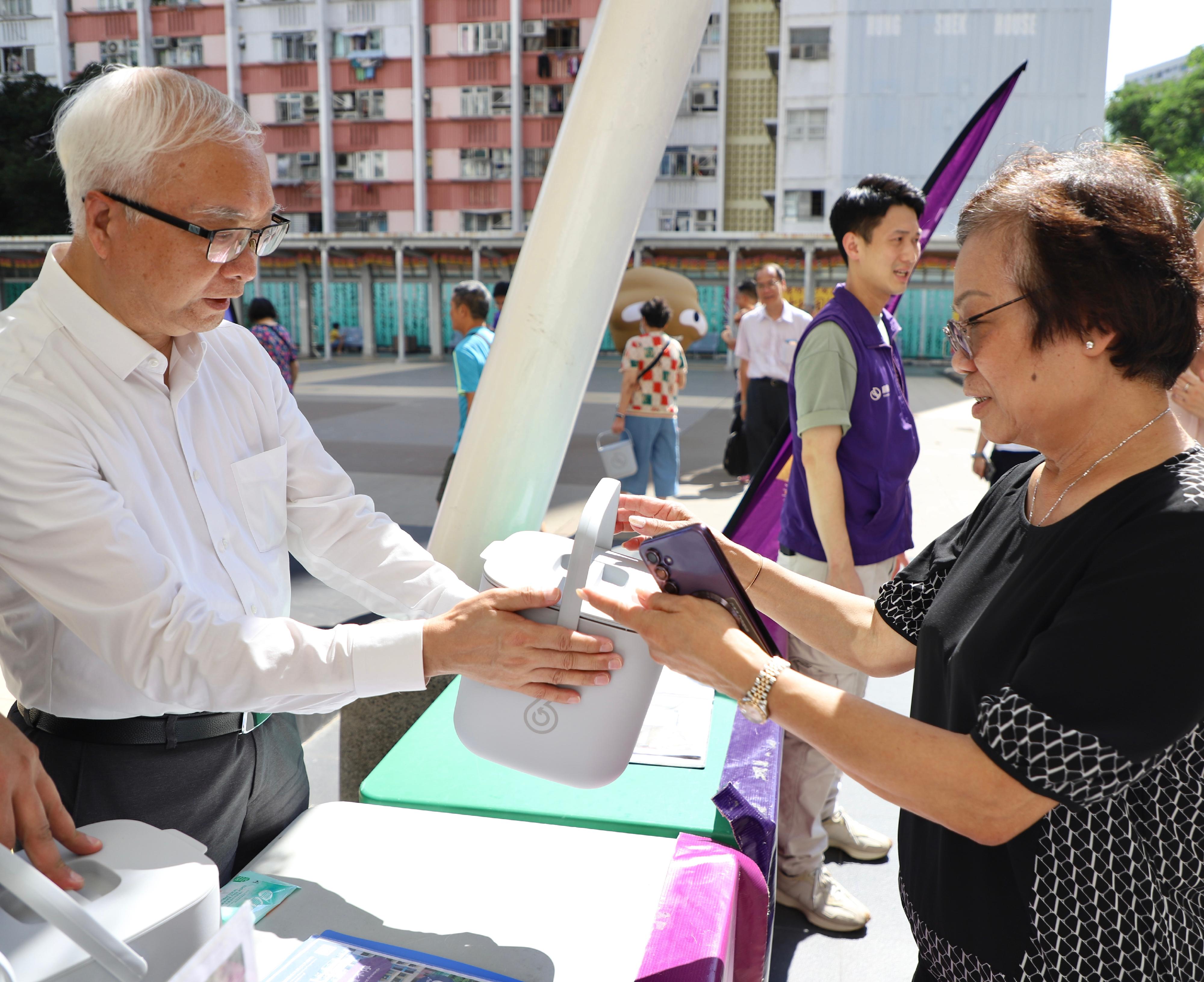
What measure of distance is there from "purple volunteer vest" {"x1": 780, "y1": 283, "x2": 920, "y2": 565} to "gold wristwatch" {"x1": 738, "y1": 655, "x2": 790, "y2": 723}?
57.0 inches

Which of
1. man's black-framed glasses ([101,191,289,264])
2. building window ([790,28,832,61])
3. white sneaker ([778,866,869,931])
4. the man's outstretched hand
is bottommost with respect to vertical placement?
white sneaker ([778,866,869,931])

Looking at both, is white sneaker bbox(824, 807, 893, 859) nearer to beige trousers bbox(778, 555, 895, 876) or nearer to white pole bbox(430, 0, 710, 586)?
beige trousers bbox(778, 555, 895, 876)

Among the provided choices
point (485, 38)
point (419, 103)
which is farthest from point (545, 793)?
point (485, 38)

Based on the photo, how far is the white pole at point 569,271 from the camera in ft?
7.87

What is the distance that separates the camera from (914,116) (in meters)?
24.4

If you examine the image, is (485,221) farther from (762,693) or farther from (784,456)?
(762,693)

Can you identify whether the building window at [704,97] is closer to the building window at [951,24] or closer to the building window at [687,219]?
the building window at [687,219]

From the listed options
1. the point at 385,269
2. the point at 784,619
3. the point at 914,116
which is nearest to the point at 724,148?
the point at 914,116

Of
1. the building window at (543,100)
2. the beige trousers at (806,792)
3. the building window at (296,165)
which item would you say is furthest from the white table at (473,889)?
the building window at (296,165)

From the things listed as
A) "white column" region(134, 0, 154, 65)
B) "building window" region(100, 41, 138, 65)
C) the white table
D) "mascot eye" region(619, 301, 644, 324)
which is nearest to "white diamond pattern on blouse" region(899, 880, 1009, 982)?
the white table

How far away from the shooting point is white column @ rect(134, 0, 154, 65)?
2830cm

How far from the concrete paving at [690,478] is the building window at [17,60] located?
A: 1745cm

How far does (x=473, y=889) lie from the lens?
135cm

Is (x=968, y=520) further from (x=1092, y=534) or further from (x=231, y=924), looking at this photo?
(x=231, y=924)
